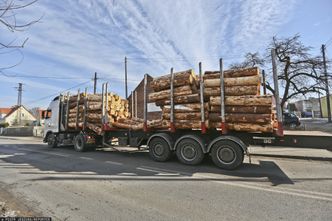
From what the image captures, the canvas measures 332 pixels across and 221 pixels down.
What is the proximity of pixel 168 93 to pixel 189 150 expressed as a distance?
2189 mm

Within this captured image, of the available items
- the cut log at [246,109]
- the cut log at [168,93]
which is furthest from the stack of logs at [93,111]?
the cut log at [246,109]

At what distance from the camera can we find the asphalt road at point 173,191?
3.89 metres

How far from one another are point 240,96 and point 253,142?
1.50 m

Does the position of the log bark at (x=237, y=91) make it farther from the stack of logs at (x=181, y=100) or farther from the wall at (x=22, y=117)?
the wall at (x=22, y=117)

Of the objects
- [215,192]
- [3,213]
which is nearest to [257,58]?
[215,192]

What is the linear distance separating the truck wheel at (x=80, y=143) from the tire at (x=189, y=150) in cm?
586

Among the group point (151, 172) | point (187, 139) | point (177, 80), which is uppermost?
point (177, 80)

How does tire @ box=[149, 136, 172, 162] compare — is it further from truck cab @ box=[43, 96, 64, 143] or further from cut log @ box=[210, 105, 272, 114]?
truck cab @ box=[43, 96, 64, 143]

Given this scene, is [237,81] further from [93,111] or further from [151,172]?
[93,111]

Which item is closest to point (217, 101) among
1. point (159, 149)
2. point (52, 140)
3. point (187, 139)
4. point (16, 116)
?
point (187, 139)

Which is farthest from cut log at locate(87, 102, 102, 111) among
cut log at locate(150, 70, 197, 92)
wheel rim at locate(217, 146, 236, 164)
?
wheel rim at locate(217, 146, 236, 164)

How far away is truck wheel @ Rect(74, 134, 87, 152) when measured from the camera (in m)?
11.7

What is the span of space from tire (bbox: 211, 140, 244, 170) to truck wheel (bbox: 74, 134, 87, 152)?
716 cm

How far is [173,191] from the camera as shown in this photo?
505 cm
